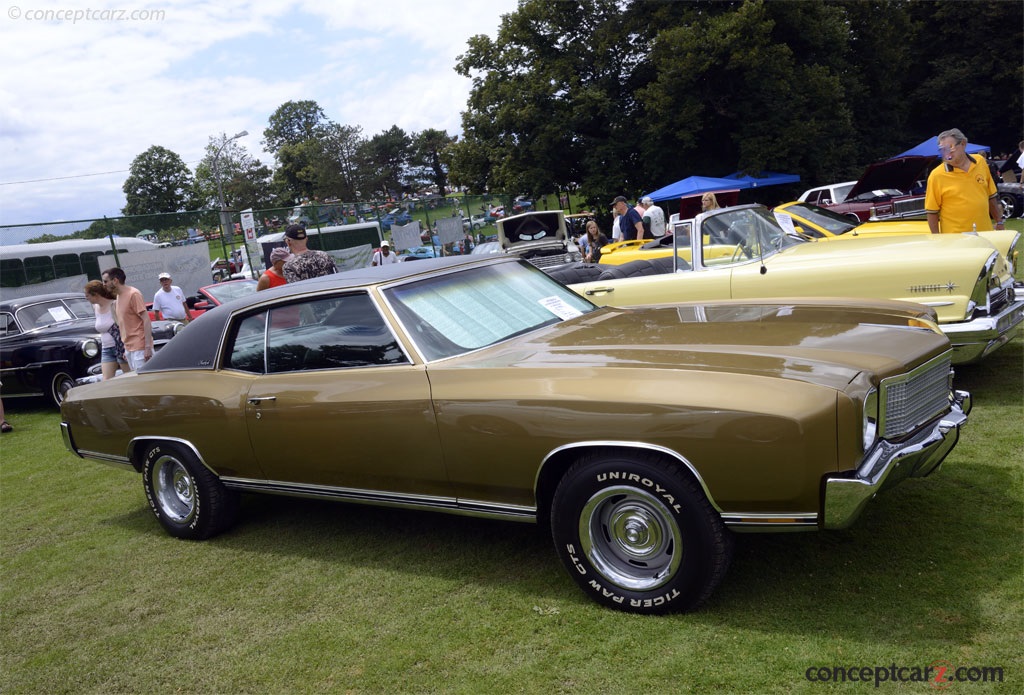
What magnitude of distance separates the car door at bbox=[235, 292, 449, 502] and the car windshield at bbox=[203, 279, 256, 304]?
832cm

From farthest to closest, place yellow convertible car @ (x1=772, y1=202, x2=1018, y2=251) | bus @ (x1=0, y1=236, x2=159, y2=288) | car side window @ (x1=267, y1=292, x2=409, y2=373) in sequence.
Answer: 1. bus @ (x1=0, y1=236, x2=159, y2=288)
2. yellow convertible car @ (x1=772, y1=202, x2=1018, y2=251)
3. car side window @ (x1=267, y1=292, x2=409, y2=373)

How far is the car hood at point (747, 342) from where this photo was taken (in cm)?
303

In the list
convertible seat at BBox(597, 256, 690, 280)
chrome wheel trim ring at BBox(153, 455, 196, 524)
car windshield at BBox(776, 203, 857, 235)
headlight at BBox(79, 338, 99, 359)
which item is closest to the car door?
chrome wheel trim ring at BBox(153, 455, 196, 524)

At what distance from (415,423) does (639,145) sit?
30334 millimetres

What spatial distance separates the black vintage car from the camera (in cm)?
984

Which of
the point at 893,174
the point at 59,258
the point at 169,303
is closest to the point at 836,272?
the point at 169,303

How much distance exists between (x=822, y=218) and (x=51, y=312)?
A: 1048cm

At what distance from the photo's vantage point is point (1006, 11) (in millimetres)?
36812

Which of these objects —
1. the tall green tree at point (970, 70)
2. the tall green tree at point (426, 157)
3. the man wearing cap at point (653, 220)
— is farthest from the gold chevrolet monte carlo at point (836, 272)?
the tall green tree at point (426, 157)

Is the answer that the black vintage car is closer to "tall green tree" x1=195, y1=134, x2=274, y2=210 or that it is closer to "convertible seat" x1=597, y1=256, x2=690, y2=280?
"convertible seat" x1=597, y1=256, x2=690, y2=280

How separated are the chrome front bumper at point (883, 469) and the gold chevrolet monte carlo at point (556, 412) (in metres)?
0.01

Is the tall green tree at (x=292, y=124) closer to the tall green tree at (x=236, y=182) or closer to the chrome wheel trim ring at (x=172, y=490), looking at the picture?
the tall green tree at (x=236, y=182)

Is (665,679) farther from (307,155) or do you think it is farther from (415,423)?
(307,155)

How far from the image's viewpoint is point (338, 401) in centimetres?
385
